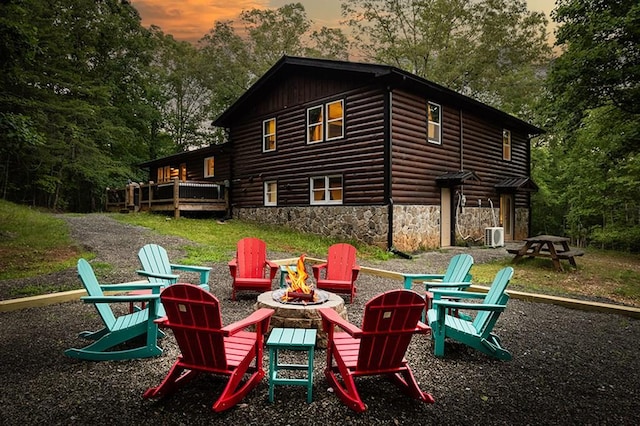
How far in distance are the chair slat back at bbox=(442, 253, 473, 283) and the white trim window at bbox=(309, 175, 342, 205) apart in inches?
318

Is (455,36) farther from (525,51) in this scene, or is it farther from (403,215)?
(403,215)

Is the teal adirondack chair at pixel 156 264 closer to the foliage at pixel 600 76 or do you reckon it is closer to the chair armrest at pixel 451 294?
the chair armrest at pixel 451 294

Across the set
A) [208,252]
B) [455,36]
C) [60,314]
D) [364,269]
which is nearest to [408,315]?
[60,314]

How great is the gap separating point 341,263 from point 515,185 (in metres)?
12.5

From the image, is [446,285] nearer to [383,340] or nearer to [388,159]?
[383,340]

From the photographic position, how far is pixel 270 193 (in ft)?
52.7

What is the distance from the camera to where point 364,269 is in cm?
810

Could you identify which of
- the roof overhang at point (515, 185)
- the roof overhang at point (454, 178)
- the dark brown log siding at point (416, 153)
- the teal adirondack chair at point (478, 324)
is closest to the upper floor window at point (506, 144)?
the roof overhang at point (515, 185)

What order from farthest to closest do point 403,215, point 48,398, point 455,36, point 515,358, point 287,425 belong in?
1. point 455,36
2. point 403,215
3. point 515,358
4. point 48,398
5. point 287,425

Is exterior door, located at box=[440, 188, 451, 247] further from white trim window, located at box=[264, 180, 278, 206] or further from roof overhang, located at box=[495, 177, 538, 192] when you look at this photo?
white trim window, located at box=[264, 180, 278, 206]

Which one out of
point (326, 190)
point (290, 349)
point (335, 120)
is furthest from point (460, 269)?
point (335, 120)

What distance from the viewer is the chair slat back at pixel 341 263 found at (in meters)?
6.23

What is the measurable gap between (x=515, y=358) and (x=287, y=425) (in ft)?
8.41

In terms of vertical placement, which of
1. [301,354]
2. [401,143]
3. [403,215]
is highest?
[401,143]
